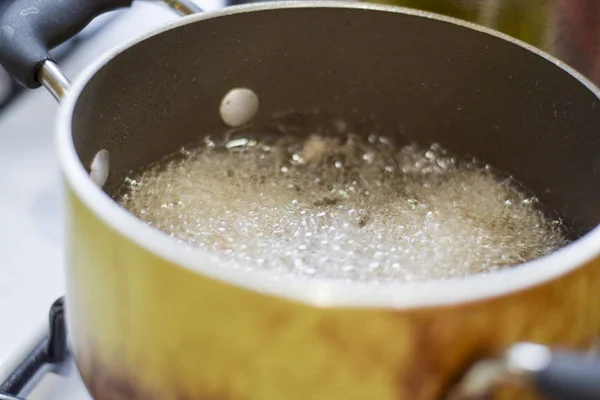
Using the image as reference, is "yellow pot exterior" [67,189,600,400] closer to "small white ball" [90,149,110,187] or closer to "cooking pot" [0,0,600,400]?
"cooking pot" [0,0,600,400]

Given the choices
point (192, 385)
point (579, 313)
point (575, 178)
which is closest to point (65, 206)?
point (192, 385)

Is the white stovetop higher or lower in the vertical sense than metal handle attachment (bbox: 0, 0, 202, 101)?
lower

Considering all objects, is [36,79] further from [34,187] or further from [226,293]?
[226,293]

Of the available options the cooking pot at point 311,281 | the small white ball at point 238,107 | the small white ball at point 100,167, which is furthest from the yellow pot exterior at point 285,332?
the small white ball at point 238,107

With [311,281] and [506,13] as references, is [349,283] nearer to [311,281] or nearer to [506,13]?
[311,281]

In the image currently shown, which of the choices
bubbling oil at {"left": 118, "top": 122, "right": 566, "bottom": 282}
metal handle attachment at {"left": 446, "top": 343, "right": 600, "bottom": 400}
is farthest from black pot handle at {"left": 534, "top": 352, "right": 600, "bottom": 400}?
bubbling oil at {"left": 118, "top": 122, "right": 566, "bottom": 282}

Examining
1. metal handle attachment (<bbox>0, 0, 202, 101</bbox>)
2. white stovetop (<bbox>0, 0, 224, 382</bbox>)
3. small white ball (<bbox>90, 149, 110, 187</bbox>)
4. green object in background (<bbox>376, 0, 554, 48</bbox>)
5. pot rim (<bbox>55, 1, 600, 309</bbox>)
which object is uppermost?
green object in background (<bbox>376, 0, 554, 48</bbox>)

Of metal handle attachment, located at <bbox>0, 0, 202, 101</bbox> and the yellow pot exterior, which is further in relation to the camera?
metal handle attachment, located at <bbox>0, 0, 202, 101</bbox>
